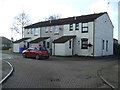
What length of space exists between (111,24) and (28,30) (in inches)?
713

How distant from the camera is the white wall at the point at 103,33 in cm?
2659

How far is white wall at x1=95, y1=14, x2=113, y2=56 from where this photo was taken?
2659 centimetres

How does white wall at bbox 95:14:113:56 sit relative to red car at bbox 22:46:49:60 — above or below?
above

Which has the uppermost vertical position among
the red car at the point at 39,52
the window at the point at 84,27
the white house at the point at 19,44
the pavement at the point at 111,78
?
the window at the point at 84,27

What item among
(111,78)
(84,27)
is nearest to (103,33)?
(84,27)

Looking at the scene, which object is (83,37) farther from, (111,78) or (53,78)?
(53,78)

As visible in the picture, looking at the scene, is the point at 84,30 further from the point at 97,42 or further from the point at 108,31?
the point at 108,31

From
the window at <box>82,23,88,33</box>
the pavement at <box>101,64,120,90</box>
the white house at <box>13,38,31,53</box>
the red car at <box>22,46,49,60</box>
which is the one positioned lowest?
the pavement at <box>101,64,120,90</box>

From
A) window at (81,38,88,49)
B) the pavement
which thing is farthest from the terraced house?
the pavement

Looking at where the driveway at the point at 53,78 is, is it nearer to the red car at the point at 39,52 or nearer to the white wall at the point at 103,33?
the red car at the point at 39,52

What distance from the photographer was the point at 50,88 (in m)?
7.07

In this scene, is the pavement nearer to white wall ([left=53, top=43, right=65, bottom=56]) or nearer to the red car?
the red car

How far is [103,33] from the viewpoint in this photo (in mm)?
28984

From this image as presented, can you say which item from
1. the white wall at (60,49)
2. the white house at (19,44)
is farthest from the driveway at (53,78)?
the white house at (19,44)
